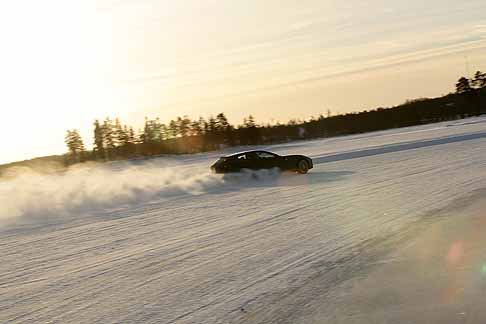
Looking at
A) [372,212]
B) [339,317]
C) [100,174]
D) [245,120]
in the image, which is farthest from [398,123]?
[339,317]

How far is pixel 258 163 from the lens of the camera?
27766 millimetres

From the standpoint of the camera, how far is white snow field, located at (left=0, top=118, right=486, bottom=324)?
750cm

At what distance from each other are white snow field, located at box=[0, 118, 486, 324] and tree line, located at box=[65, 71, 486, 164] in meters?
88.8

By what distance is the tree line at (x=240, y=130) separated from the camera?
117438 millimetres

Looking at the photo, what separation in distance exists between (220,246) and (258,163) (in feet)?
54.2

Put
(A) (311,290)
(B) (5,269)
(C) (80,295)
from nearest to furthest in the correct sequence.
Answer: (A) (311,290), (C) (80,295), (B) (5,269)

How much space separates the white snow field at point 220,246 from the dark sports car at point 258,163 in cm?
350

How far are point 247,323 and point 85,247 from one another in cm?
722

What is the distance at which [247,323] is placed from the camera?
21.5 feet

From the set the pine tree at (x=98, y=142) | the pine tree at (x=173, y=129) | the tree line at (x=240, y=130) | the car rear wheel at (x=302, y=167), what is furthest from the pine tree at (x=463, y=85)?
the car rear wheel at (x=302, y=167)

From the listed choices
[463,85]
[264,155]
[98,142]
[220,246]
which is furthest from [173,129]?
[220,246]

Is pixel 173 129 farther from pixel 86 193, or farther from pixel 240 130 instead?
pixel 86 193

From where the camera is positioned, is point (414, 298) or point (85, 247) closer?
point (414, 298)

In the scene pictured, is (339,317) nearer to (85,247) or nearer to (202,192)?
(85,247)
